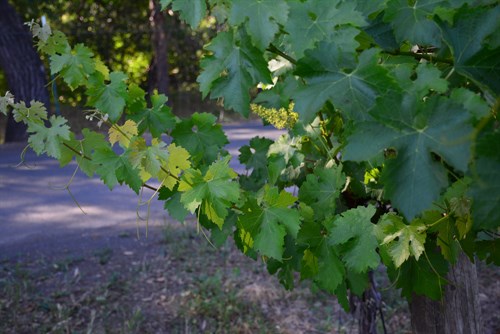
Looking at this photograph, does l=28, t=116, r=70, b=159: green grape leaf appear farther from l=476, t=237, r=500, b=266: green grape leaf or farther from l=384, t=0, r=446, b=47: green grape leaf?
l=476, t=237, r=500, b=266: green grape leaf

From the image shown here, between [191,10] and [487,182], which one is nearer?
[487,182]

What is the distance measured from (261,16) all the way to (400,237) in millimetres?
597

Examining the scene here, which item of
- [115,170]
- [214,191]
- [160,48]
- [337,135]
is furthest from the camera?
[160,48]

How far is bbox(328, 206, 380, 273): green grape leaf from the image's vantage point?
143 centimetres

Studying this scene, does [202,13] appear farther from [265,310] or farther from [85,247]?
[85,247]

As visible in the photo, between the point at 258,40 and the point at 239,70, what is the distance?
0.11 m

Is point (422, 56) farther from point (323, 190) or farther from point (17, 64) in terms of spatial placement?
point (17, 64)

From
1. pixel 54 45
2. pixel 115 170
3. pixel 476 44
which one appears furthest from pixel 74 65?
pixel 476 44

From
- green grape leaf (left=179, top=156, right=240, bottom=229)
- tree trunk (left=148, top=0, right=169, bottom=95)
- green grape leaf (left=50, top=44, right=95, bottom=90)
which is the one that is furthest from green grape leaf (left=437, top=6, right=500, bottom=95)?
tree trunk (left=148, top=0, right=169, bottom=95)

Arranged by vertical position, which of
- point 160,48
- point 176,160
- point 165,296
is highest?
point 160,48

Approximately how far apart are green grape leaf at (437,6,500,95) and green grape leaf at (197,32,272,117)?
13.6 inches

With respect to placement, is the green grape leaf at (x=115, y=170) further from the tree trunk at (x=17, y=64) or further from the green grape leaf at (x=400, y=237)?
the tree trunk at (x=17, y=64)

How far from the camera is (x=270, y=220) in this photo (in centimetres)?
146

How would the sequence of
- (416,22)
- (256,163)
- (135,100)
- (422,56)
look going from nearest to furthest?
1. (416,22)
2. (422,56)
3. (135,100)
4. (256,163)
